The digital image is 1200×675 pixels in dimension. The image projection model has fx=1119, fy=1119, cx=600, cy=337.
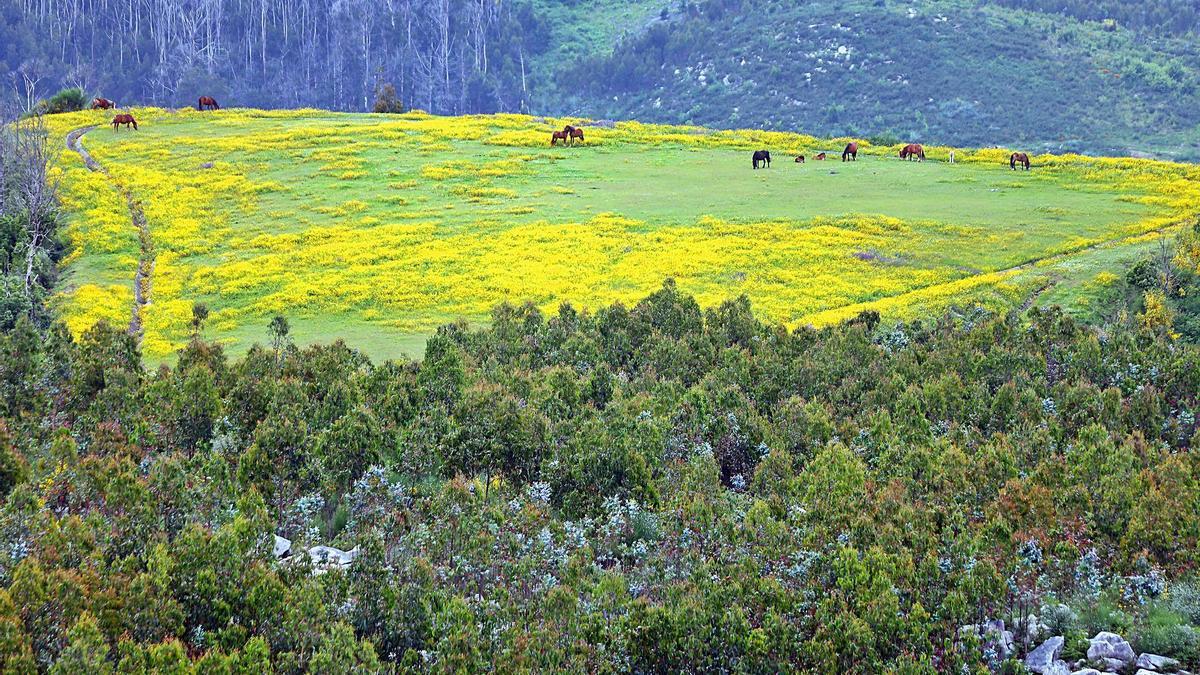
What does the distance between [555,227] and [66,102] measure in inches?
1976

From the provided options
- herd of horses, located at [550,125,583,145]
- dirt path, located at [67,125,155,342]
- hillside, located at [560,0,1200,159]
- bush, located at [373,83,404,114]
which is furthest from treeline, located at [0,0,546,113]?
dirt path, located at [67,125,155,342]

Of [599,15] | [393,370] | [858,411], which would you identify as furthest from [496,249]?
[599,15]

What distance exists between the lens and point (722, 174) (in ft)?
165

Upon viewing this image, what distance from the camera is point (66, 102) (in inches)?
2987

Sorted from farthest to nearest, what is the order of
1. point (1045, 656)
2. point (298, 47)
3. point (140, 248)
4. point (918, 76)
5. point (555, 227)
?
point (298, 47) → point (918, 76) → point (555, 227) → point (140, 248) → point (1045, 656)

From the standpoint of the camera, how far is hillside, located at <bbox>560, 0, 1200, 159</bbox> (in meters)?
93.7

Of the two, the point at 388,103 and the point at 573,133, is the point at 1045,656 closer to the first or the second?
the point at 573,133

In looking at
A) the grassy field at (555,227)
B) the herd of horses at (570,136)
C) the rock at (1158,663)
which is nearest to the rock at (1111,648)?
the rock at (1158,663)

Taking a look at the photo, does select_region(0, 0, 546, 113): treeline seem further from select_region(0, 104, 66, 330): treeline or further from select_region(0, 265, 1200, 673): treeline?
select_region(0, 265, 1200, 673): treeline

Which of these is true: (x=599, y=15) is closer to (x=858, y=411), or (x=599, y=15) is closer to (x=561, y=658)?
(x=858, y=411)

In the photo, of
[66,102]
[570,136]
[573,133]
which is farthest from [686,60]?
[573,133]

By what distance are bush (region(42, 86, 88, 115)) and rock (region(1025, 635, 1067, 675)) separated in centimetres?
7605

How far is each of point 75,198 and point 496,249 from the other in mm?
19599

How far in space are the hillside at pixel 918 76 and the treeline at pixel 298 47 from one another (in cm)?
2579
